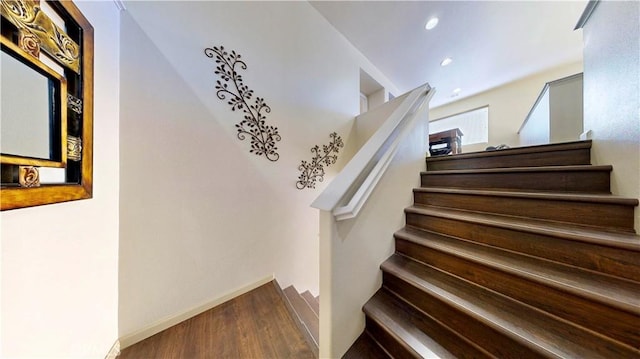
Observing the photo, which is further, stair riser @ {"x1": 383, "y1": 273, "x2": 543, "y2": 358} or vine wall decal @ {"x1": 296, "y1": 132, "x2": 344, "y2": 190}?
vine wall decal @ {"x1": 296, "y1": 132, "x2": 344, "y2": 190}

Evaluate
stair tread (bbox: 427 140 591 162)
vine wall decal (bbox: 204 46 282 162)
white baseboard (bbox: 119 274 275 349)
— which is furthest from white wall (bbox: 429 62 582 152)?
white baseboard (bbox: 119 274 275 349)

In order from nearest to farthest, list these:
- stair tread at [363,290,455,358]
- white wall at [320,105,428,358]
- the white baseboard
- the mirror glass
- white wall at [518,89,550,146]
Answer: the mirror glass
stair tread at [363,290,455,358]
white wall at [320,105,428,358]
the white baseboard
white wall at [518,89,550,146]

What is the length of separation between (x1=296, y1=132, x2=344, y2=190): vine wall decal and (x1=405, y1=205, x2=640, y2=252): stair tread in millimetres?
1409

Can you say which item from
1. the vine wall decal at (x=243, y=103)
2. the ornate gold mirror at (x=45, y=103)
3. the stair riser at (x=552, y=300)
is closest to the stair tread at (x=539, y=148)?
the stair riser at (x=552, y=300)

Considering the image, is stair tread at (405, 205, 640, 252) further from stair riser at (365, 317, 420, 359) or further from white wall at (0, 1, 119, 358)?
white wall at (0, 1, 119, 358)

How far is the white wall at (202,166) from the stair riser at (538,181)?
1643mm

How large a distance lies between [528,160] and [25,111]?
2.97m

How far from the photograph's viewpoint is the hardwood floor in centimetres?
114

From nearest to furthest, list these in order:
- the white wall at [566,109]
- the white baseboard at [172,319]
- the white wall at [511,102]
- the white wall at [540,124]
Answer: the white baseboard at [172,319] → the white wall at [566,109] → the white wall at [540,124] → the white wall at [511,102]

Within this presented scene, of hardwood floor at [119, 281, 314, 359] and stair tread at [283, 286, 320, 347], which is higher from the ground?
hardwood floor at [119, 281, 314, 359]

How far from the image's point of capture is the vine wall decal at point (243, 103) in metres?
1.68

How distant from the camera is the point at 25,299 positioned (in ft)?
2.27

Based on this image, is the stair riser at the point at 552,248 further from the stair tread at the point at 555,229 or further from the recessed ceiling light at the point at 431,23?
the recessed ceiling light at the point at 431,23

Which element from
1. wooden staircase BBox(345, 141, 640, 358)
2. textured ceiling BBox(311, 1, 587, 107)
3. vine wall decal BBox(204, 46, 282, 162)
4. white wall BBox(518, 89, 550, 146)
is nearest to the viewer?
wooden staircase BBox(345, 141, 640, 358)
